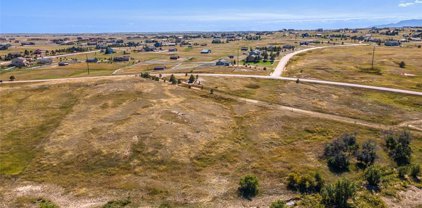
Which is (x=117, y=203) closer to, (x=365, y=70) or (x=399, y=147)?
(x=399, y=147)

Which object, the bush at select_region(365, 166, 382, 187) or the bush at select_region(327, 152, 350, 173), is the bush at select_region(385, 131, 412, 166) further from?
the bush at select_region(327, 152, 350, 173)

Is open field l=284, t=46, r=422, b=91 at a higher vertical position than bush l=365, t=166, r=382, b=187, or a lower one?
higher

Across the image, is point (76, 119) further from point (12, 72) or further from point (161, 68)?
point (12, 72)

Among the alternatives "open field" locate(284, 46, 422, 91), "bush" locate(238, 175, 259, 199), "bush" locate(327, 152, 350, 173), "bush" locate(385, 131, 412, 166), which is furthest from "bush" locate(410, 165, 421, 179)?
"open field" locate(284, 46, 422, 91)

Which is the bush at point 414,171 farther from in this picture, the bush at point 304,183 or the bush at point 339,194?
the bush at point 304,183

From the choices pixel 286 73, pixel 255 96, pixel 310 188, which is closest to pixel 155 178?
Result: pixel 310 188
